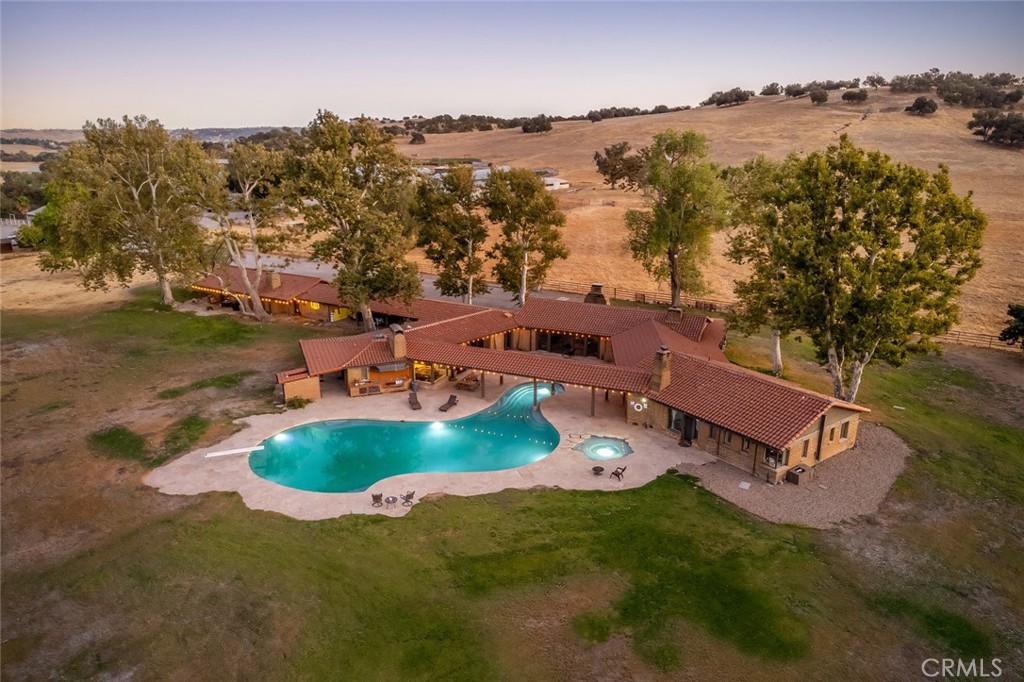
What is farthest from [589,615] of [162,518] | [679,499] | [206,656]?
[162,518]

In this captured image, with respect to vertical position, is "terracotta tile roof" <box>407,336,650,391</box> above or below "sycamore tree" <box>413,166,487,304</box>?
below

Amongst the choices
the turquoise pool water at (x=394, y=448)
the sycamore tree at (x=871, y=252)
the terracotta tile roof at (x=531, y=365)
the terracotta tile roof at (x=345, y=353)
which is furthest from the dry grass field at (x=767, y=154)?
the terracotta tile roof at (x=345, y=353)

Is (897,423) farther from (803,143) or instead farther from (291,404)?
(803,143)

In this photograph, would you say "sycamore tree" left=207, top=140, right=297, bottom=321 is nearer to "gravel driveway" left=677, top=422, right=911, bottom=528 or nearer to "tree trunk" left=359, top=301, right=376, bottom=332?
"tree trunk" left=359, top=301, right=376, bottom=332

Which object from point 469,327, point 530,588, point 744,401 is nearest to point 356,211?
point 469,327

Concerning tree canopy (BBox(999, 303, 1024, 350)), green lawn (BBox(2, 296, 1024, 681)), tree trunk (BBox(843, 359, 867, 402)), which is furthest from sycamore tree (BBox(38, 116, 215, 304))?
tree canopy (BBox(999, 303, 1024, 350))

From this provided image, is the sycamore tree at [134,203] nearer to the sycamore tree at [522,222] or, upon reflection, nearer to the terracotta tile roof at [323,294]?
the terracotta tile roof at [323,294]
